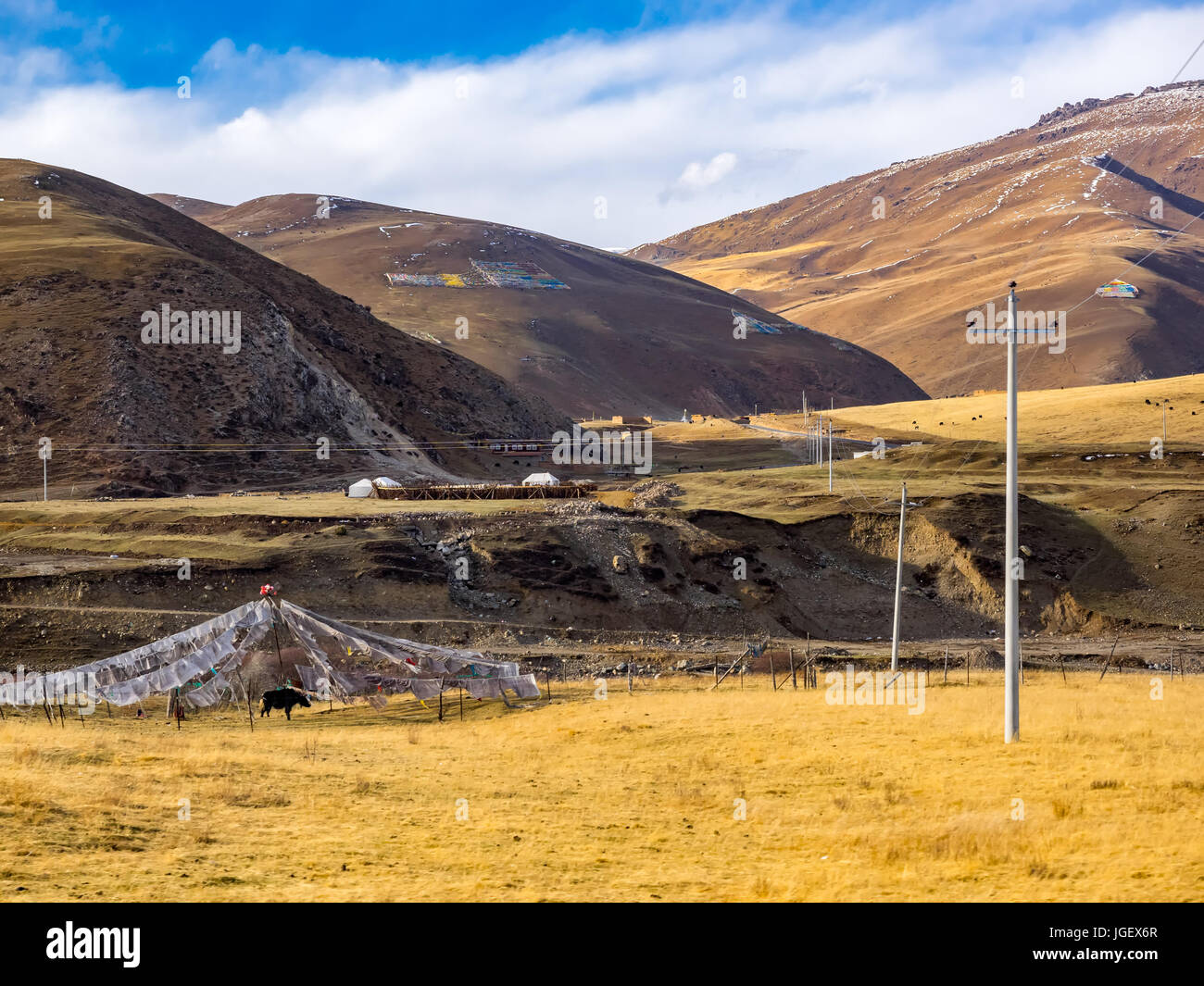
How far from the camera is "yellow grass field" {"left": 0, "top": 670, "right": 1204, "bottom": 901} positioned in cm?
1494

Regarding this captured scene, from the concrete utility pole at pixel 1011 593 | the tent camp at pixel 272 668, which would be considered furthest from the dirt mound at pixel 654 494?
the concrete utility pole at pixel 1011 593

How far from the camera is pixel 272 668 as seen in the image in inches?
1490

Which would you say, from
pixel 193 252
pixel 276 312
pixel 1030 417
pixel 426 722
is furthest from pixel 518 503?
pixel 193 252

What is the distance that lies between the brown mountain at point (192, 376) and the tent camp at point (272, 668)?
46.0 m

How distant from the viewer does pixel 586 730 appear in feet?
97.1

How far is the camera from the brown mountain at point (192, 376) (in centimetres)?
8706
